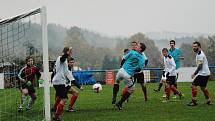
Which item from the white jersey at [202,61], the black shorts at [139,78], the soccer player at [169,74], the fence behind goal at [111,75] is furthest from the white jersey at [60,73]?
the fence behind goal at [111,75]

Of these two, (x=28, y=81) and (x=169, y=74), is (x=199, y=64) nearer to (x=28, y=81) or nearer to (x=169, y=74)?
(x=169, y=74)

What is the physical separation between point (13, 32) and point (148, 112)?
162 inches

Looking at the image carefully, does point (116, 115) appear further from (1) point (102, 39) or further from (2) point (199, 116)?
(1) point (102, 39)

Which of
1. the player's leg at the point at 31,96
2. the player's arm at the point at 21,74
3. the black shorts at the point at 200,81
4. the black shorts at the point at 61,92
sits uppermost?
the player's arm at the point at 21,74

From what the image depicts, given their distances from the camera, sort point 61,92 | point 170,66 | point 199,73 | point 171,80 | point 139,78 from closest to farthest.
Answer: point 61,92
point 199,73
point 171,80
point 170,66
point 139,78

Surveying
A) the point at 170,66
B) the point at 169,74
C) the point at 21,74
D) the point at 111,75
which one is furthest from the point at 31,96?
the point at 111,75

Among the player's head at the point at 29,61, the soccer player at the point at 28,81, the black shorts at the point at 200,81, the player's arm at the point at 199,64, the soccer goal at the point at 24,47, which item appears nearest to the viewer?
the soccer goal at the point at 24,47

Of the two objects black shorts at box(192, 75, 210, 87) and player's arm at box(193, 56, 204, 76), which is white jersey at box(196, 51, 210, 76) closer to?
player's arm at box(193, 56, 204, 76)

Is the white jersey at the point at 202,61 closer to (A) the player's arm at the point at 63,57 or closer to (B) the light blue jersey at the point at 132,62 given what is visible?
(B) the light blue jersey at the point at 132,62

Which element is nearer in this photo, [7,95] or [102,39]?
[7,95]

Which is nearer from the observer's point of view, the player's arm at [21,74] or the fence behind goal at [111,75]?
the player's arm at [21,74]

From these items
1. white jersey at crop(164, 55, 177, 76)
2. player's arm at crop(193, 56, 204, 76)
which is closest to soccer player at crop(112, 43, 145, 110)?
player's arm at crop(193, 56, 204, 76)

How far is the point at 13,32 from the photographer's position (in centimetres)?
1120

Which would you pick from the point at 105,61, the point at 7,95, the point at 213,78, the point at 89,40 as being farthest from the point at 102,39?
the point at 7,95
